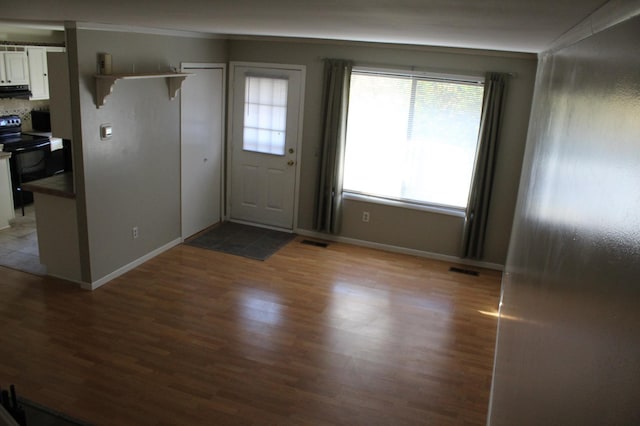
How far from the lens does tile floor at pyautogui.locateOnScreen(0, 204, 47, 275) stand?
5004 mm

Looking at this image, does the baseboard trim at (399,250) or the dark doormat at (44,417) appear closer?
the dark doormat at (44,417)

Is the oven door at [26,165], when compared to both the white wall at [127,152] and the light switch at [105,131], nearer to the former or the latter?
the white wall at [127,152]

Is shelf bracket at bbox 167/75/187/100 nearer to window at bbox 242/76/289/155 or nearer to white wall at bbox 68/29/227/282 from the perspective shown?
white wall at bbox 68/29/227/282

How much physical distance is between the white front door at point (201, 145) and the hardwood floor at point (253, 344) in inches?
34.1

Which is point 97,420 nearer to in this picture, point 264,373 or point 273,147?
point 264,373

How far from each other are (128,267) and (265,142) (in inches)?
91.1

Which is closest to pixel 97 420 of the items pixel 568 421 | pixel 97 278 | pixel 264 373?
pixel 264 373

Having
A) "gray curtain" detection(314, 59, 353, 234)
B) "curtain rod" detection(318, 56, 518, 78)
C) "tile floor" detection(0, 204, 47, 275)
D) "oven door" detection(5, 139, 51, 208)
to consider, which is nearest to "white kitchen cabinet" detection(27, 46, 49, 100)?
"oven door" detection(5, 139, 51, 208)

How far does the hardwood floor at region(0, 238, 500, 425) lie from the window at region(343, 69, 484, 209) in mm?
1047

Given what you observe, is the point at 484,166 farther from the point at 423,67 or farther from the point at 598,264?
the point at 598,264

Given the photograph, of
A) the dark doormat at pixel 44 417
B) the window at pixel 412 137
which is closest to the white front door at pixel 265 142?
the window at pixel 412 137

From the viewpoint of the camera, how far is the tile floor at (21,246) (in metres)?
5.00

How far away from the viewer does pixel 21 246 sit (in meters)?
5.48

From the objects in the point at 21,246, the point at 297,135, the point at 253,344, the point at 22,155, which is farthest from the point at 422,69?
the point at 22,155
